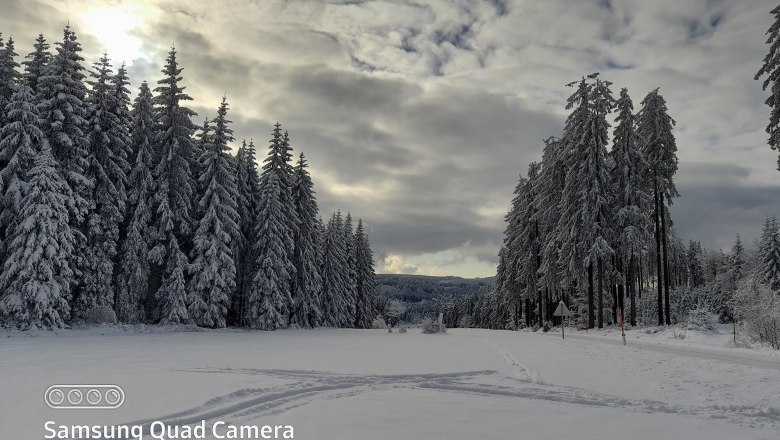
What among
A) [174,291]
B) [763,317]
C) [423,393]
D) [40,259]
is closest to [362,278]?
[174,291]

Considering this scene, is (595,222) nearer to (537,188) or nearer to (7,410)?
(537,188)

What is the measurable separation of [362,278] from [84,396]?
197ft

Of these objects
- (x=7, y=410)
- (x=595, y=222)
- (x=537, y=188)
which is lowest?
(x=7, y=410)

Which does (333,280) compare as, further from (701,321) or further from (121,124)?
(701,321)

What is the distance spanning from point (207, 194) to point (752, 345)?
31.1 m

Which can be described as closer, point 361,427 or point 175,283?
point 361,427

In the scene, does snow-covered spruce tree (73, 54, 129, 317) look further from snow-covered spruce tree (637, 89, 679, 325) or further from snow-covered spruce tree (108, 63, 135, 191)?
snow-covered spruce tree (637, 89, 679, 325)

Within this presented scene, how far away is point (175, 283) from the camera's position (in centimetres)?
3094

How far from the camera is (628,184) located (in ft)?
113

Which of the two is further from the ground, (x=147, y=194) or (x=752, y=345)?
(x=147, y=194)

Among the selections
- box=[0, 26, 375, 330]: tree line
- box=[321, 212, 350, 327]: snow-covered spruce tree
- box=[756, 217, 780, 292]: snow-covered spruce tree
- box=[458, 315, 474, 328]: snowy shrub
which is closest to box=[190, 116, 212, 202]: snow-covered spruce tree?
box=[0, 26, 375, 330]: tree line

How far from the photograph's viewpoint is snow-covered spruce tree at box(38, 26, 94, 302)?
90.4 feet

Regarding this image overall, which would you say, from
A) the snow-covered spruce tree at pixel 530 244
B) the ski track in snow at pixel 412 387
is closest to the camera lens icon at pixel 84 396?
the ski track in snow at pixel 412 387

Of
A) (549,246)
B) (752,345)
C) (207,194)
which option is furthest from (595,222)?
(207,194)
